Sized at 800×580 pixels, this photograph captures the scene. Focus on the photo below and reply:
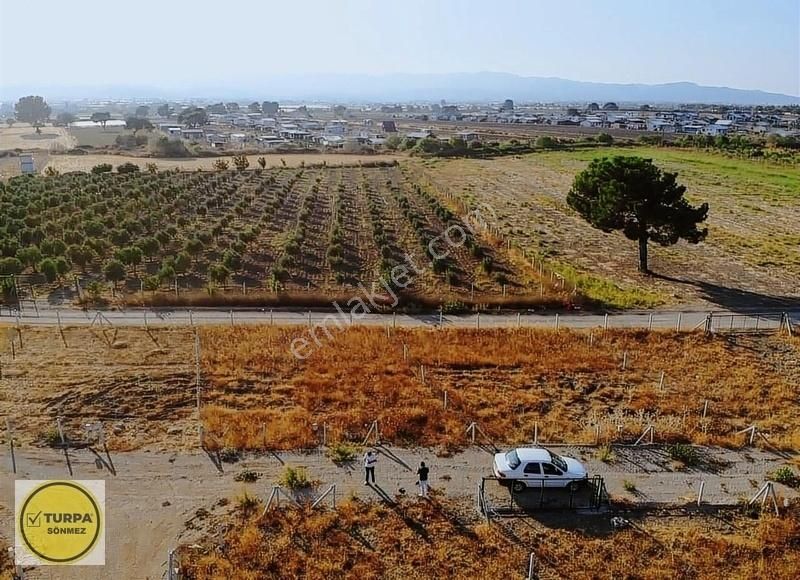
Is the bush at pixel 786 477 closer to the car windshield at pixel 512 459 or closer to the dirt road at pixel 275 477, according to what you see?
the dirt road at pixel 275 477

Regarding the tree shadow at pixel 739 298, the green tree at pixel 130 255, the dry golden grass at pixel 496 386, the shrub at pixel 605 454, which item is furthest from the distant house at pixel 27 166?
the shrub at pixel 605 454

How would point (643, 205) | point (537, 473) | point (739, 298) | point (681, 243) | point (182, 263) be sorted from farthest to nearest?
point (681, 243) → point (182, 263) → point (643, 205) → point (739, 298) → point (537, 473)

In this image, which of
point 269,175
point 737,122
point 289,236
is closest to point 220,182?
point 269,175

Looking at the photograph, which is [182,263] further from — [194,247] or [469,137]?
[469,137]

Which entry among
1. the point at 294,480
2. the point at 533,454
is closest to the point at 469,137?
the point at 533,454

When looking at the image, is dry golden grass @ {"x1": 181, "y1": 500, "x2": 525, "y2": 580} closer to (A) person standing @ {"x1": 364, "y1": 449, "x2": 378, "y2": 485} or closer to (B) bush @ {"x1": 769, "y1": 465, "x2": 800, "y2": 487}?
(A) person standing @ {"x1": 364, "y1": 449, "x2": 378, "y2": 485}
